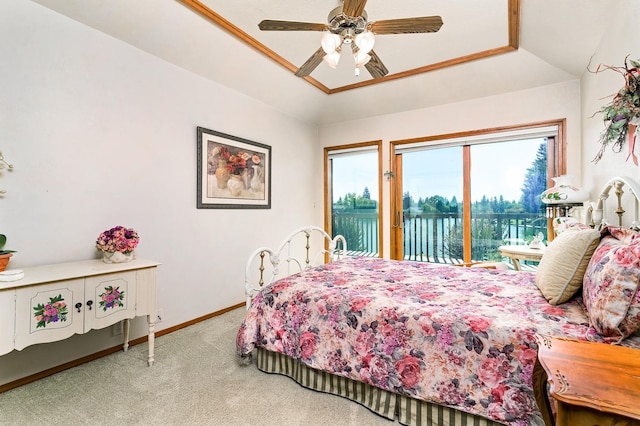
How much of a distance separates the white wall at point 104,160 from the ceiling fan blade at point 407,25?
2.09m

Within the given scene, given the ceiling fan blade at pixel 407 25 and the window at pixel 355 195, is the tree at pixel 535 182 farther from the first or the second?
the ceiling fan blade at pixel 407 25

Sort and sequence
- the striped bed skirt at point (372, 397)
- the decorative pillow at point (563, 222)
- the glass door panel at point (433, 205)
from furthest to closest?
the glass door panel at point (433, 205) → the decorative pillow at point (563, 222) → the striped bed skirt at point (372, 397)

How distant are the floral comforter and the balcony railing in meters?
1.70

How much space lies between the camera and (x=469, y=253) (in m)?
4.01


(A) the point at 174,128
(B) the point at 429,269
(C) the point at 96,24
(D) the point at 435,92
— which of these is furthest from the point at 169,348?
(D) the point at 435,92

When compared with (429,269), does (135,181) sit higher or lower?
higher

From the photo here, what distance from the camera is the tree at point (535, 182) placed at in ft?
11.7

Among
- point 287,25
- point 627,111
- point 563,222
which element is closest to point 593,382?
point 627,111

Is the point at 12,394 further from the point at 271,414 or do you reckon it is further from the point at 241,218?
the point at 241,218

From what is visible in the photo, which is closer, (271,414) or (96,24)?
(271,414)

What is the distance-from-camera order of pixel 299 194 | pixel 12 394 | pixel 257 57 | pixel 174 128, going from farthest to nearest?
pixel 299 194 → pixel 257 57 → pixel 174 128 → pixel 12 394

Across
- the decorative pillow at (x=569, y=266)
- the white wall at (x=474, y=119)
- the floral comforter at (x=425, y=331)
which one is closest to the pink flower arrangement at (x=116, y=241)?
the floral comforter at (x=425, y=331)

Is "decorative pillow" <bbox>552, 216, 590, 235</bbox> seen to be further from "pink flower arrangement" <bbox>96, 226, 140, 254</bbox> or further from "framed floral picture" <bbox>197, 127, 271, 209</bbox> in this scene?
"pink flower arrangement" <bbox>96, 226, 140, 254</bbox>

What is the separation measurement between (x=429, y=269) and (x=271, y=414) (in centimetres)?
167
